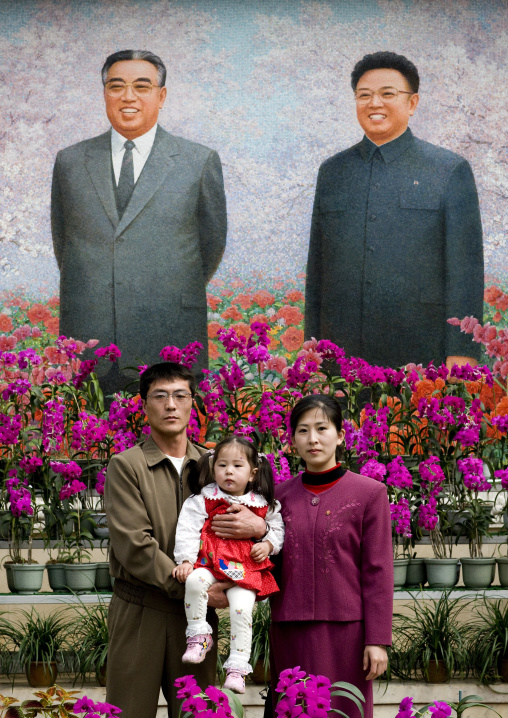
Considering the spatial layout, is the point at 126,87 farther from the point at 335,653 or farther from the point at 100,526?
the point at 335,653

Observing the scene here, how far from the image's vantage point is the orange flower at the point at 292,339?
4840 mm

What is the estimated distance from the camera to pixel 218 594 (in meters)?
2.19

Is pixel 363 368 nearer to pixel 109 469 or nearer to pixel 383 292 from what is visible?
pixel 383 292

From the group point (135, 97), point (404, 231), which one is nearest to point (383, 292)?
point (404, 231)

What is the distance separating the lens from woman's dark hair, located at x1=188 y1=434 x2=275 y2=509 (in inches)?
89.4

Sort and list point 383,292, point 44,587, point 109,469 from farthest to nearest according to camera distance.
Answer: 1. point 383,292
2. point 44,587
3. point 109,469

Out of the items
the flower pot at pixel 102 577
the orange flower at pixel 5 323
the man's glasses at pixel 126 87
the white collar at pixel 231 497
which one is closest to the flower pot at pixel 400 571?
the flower pot at pixel 102 577

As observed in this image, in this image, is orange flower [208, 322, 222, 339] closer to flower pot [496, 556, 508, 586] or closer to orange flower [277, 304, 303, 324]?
orange flower [277, 304, 303, 324]

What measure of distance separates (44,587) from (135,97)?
2.69 m

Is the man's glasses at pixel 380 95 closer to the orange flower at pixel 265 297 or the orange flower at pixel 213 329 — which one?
the orange flower at pixel 265 297

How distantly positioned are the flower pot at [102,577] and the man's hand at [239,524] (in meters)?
1.60

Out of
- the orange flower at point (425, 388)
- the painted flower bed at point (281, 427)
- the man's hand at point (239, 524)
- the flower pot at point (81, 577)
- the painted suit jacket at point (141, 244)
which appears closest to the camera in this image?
the man's hand at point (239, 524)

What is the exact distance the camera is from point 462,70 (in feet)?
16.3

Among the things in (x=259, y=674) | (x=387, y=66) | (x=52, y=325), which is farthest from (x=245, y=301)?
(x=259, y=674)
